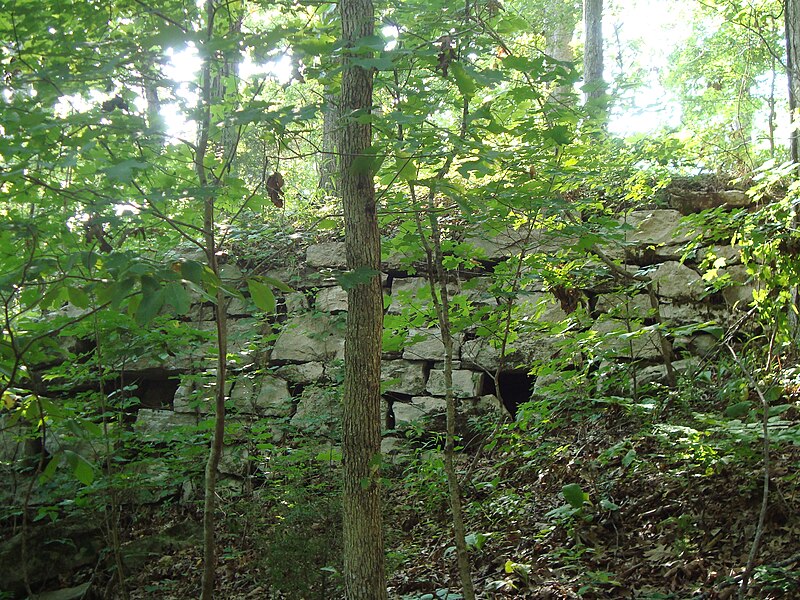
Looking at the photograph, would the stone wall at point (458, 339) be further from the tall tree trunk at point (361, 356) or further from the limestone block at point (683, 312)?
the tall tree trunk at point (361, 356)

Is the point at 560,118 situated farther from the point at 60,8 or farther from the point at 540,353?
the point at 540,353

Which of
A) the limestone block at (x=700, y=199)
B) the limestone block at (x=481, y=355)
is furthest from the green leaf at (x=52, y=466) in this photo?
the limestone block at (x=700, y=199)

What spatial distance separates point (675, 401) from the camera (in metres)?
4.54

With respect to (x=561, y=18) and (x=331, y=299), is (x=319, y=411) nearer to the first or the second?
(x=331, y=299)

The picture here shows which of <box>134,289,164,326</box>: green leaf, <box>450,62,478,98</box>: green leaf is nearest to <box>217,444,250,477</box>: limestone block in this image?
<box>450,62,478,98</box>: green leaf

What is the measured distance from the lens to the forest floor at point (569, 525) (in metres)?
3.32

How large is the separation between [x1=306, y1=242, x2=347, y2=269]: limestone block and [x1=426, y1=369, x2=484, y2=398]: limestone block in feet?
5.60

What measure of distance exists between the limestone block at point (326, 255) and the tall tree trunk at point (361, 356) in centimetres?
379

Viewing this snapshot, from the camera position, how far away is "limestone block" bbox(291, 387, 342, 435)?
5.17m

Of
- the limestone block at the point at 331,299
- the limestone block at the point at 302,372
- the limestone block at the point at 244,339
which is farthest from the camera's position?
the limestone block at the point at 331,299

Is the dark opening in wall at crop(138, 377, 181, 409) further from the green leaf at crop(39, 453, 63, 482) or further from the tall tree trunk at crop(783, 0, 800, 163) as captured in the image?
the tall tree trunk at crop(783, 0, 800, 163)

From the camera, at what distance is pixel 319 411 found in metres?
5.60

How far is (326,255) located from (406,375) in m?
1.72

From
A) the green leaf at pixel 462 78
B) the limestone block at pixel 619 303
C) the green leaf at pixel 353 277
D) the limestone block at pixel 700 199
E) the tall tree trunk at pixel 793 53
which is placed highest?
the tall tree trunk at pixel 793 53
